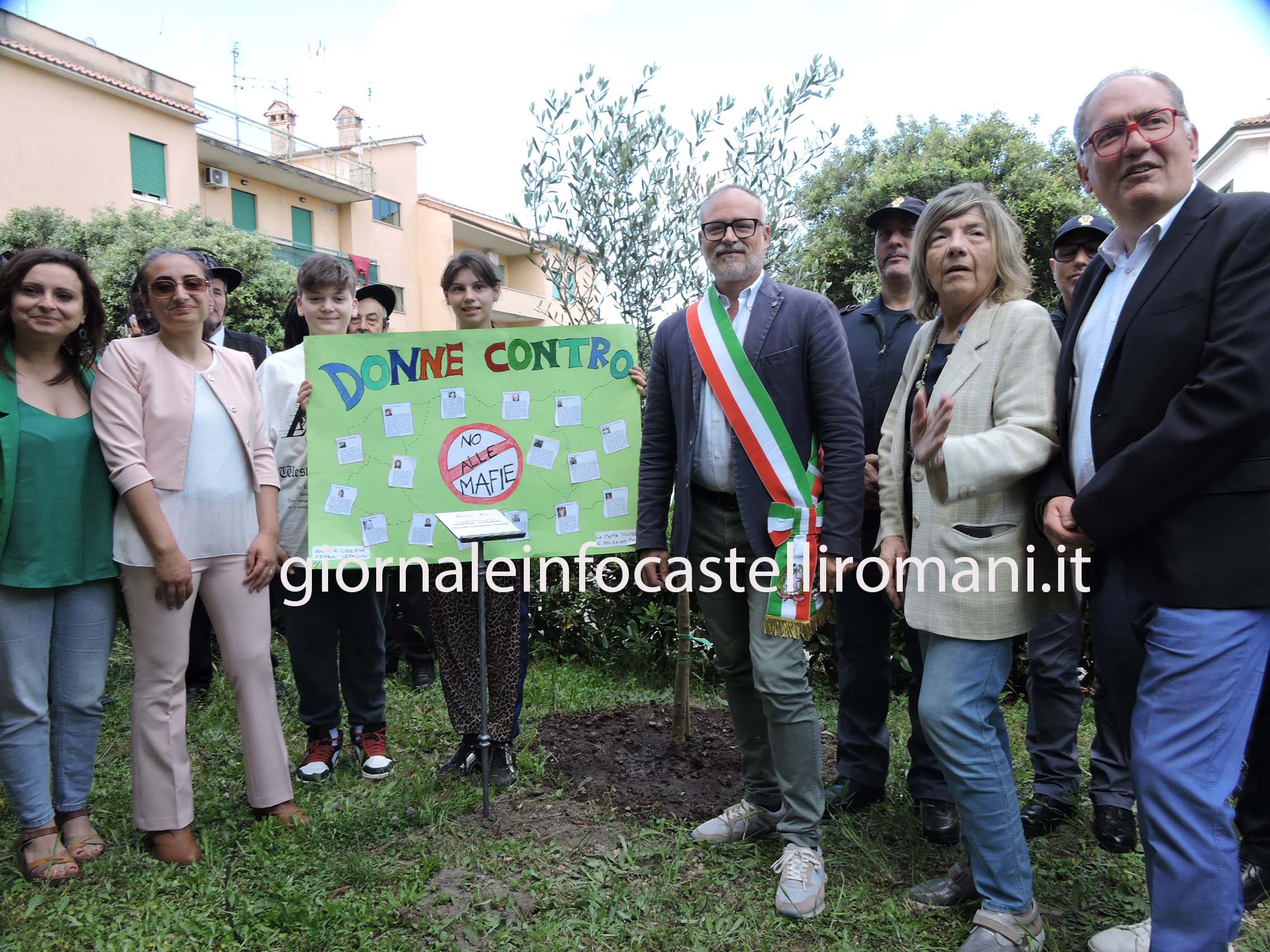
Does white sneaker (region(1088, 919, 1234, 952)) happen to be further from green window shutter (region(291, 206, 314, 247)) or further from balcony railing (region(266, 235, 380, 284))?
green window shutter (region(291, 206, 314, 247))

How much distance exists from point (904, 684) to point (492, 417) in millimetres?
3079

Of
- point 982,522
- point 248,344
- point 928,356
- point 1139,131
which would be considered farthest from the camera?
point 248,344

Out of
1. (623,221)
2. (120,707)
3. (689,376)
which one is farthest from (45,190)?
(689,376)

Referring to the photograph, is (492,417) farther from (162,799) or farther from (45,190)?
(45,190)

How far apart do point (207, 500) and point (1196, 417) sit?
3231 millimetres

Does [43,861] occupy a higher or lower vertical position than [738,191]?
lower

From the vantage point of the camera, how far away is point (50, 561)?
3.04 m

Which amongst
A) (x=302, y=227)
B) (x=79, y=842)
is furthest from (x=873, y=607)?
(x=302, y=227)

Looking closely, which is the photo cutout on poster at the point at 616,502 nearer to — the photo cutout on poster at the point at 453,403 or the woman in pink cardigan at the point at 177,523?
the photo cutout on poster at the point at 453,403

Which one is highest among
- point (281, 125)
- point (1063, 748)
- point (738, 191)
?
point (281, 125)

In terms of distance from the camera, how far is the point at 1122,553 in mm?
Answer: 2271

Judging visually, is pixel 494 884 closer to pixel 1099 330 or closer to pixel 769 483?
pixel 769 483

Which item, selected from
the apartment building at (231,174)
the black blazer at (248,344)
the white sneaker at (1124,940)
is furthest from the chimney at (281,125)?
the white sneaker at (1124,940)

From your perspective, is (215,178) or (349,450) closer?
(349,450)
